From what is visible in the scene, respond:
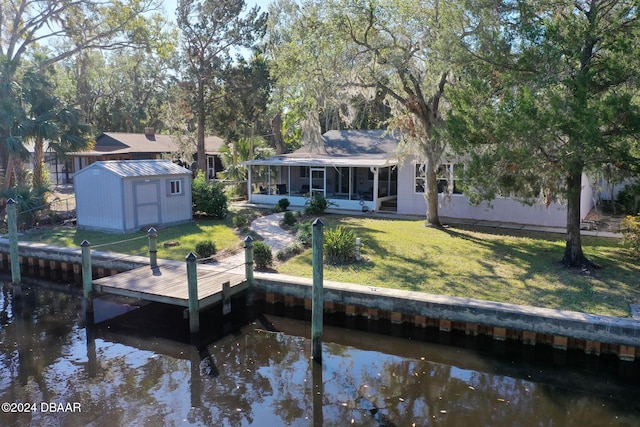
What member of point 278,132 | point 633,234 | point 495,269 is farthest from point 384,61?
point 278,132

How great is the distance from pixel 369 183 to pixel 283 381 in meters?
16.4

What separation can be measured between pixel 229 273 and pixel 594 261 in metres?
8.57

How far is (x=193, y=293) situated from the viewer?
9.19 metres

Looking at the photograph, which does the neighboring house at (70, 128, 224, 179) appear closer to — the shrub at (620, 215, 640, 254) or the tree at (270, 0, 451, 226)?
the tree at (270, 0, 451, 226)

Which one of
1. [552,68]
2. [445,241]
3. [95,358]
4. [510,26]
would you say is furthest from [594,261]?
[95,358]

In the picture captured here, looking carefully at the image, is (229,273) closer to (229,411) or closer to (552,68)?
(229,411)

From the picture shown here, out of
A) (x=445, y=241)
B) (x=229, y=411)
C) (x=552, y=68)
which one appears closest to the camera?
(x=229, y=411)

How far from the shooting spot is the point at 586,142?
8.71 metres

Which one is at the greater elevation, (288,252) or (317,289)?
(317,289)

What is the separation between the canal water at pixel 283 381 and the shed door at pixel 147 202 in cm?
681

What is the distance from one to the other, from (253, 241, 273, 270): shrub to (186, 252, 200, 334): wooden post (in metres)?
2.70

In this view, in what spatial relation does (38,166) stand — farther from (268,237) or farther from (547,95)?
(547,95)

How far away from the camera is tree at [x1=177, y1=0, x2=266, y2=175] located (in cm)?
2484

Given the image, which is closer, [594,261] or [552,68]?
[552,68]
